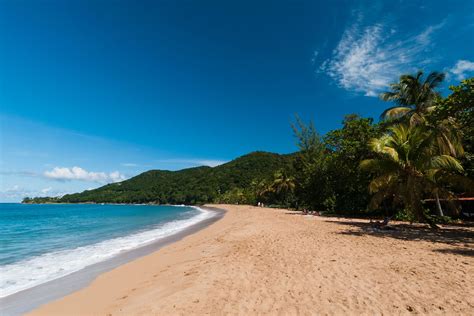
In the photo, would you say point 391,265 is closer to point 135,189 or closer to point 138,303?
point 138,303

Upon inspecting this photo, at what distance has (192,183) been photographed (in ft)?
383

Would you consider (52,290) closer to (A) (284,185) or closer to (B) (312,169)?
(B) (312,169)

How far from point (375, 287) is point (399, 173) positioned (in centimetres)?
940

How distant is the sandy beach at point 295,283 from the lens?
398cm

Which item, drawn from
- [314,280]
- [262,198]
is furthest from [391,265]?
[262,198]

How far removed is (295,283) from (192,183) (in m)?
114

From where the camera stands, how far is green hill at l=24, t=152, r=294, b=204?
97.3 m

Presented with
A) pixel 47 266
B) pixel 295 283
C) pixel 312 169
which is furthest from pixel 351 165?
pixel 47 266

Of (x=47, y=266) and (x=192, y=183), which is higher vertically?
(x=192, y=183)

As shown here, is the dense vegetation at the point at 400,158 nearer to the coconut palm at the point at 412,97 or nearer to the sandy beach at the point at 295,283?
the coconut palm at the point at 412,97

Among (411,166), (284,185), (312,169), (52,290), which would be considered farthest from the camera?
(284,185)

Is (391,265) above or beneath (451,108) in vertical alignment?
beneath

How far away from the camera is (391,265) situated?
18.9ft

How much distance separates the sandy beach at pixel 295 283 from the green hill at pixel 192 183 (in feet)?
219
